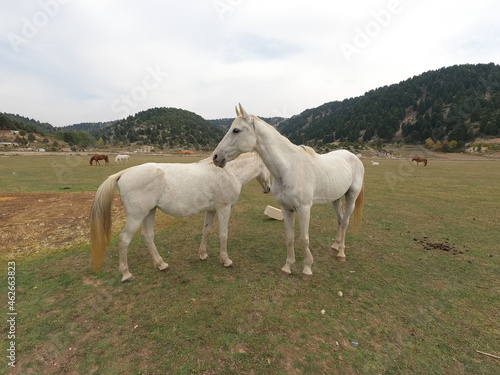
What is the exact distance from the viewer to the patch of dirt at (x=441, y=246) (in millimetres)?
6126

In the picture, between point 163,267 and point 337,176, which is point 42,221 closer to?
point 163,267

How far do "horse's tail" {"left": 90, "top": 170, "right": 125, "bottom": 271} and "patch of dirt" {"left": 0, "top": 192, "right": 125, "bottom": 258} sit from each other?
251 cm

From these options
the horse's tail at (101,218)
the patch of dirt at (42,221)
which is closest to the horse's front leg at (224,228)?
the horse's tail at (101,218)

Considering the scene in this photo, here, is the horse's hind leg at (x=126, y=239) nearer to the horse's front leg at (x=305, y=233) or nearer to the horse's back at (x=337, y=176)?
the horse's front leg at (x=305, y=233)

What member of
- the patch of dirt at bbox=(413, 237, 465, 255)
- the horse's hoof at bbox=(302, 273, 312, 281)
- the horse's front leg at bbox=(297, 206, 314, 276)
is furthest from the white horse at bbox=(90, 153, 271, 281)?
the patch of dirt at bbox=(413, 237, 465, 255)

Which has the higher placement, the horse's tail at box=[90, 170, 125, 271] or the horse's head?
the horse's head

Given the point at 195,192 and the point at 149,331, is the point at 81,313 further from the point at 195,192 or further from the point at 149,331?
the point at 195,192

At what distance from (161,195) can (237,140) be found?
177 centimetres

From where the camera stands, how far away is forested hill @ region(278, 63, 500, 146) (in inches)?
3844

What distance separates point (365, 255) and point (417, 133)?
12766 cm

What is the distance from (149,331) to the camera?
3244 mm

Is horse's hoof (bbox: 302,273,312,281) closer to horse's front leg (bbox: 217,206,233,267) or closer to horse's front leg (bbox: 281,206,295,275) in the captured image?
horse's front leg (bbox: 281,206,295,275)

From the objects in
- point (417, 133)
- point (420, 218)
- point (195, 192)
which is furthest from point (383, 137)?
point (195, 192)

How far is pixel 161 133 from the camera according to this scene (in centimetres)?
13638
